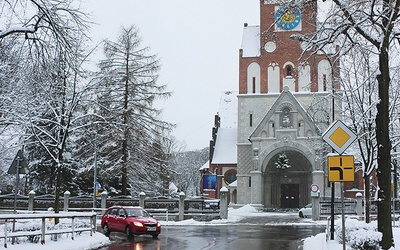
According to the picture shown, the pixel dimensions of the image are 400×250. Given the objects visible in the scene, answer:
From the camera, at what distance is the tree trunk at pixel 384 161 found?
10.8 meters

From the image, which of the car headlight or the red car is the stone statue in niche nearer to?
the red car

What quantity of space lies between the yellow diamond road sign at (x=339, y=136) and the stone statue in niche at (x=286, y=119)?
123 feet

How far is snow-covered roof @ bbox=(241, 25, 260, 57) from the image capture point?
169 ft

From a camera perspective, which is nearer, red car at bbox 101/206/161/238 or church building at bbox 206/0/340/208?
red car at bbox 101/206/161/238

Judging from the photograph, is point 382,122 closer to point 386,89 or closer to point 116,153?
point 386,89

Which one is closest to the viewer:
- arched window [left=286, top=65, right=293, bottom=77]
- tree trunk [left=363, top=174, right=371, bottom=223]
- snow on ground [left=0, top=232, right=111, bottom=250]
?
snow on ground [left=0, top=232, right=111, bottom=250]

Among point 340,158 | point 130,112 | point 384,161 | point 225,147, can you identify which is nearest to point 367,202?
point 384,161

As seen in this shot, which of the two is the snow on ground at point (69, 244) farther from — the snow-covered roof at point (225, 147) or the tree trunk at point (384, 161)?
the snow-covered roof at point (225, 147)

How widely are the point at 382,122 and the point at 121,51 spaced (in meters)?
33.2

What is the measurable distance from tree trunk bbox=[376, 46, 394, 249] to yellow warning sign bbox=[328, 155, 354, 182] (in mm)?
1660

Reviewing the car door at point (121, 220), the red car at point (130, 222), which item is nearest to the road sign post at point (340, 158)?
the red car at point (130, 222)

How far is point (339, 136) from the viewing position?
393 inches

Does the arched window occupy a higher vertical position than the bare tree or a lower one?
higher

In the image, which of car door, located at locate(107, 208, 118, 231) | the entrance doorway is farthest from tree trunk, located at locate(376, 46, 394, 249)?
the entrance doorway
